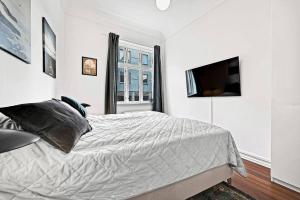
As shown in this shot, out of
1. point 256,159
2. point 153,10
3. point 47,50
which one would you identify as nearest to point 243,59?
point 256,159

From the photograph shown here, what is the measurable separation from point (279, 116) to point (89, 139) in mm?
2076


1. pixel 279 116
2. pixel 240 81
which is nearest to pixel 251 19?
pixel 240 81

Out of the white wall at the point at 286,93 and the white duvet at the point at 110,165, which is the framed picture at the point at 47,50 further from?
the white wall at the point at 286,93

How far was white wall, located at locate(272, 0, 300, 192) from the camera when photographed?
5.07ft

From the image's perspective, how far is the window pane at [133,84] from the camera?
4.21 meters

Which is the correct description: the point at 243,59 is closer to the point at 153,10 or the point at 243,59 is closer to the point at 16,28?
the point at 153,10

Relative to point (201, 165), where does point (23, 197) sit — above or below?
above

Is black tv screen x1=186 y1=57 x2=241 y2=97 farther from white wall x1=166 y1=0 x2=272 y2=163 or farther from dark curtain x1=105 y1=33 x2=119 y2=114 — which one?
dark curtain x1=105 y1=33 x2=119 y2=114

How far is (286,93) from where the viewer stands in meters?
1.63

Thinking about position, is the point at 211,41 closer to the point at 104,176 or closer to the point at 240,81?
the point at 240,81

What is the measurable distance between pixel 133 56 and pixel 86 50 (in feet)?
4.58

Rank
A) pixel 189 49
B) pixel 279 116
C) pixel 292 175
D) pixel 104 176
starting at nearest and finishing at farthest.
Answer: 1. pixel 104 176
2. pixel 292 175
3. pixel 279 116
4. pixel 189 49

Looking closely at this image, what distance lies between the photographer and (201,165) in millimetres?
1266

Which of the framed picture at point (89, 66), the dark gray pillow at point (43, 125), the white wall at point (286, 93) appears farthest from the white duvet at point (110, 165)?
the framed picture at point (89, 66)
